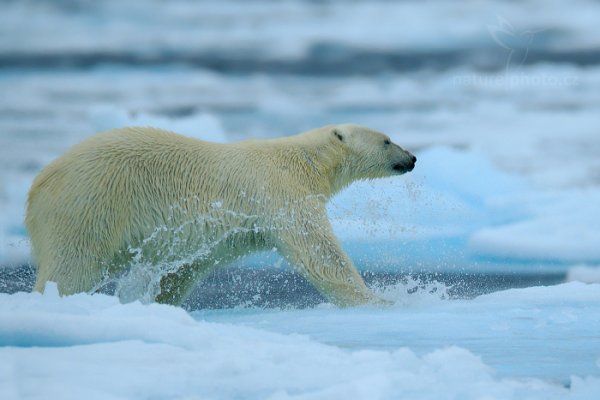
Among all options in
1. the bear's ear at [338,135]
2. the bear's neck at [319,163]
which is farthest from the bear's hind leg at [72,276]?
the bear's ear at [338,135]

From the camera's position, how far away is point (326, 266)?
5.46 m

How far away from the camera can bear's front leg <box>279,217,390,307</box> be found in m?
5.43

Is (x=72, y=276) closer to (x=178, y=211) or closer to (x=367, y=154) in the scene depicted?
(x=178, y=211)

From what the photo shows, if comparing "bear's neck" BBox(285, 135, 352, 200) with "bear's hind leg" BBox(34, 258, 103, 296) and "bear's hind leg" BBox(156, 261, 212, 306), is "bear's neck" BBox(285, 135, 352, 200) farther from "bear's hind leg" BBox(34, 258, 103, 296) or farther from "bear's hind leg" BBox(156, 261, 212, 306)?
"bear's hind leg" BBox(34, 258, 103, 296)

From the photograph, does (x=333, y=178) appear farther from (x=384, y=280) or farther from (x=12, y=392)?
(x=12, y=392)

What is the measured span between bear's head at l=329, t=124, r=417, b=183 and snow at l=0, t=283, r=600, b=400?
1.91 m

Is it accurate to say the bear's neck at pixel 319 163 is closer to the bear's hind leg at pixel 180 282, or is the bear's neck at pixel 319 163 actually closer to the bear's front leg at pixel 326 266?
the bear's front leg at pixel 326 266

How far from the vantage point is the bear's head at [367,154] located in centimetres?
608

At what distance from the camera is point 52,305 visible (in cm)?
389

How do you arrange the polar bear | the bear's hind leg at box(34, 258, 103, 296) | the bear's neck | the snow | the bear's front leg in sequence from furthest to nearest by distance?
the bear's neck → the bear's front leg → the polar bear → the bear's hind leg at box(34, 258, 103, 296) → the snow

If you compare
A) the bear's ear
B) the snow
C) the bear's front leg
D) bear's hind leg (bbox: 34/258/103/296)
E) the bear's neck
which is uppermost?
the bear's ear

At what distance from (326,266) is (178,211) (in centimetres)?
98

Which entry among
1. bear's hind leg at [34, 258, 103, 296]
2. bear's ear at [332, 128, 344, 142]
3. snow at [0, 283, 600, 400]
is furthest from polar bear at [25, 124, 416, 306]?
snow at [0, 283, 600, 400]

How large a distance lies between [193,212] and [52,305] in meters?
1.65
